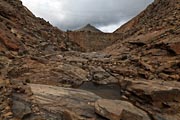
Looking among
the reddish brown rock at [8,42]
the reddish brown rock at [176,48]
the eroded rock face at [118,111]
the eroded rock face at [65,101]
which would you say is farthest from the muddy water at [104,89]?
the reddish brown rock at [8,42]

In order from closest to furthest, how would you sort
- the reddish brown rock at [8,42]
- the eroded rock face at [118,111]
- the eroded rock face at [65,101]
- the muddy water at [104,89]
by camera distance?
the eroded rock face at [118,111] → the eroded rock face at [65,101] → the muddy water at [104,89] → the reddish brown rock at [8,42]

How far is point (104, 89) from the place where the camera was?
495 inches

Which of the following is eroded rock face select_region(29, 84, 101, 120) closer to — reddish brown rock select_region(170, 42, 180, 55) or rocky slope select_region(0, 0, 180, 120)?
rocky slope select_region(0, 0, 180, 120)

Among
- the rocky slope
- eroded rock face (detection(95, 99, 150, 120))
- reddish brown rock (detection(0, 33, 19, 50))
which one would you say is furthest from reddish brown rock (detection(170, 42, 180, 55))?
reddish brown rock (detection(0, 33, 19, 50))

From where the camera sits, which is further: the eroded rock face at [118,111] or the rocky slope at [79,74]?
the rocky slope at [79,74]

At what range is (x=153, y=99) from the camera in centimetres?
1008

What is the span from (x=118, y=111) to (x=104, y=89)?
3.80m

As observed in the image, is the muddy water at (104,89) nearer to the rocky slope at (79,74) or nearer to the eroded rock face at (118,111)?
the rocky slope at (79,74)

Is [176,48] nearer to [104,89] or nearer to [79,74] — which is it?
[104,89]

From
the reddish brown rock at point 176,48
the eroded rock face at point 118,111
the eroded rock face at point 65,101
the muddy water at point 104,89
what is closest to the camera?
the eroded rock face at point 118,111

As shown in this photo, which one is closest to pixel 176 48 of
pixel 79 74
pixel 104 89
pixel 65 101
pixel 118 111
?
pixel 104 89

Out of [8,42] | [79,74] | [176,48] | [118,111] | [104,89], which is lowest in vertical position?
[118,111]

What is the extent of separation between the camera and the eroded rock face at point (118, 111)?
857 cm

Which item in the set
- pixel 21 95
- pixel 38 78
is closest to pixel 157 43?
pixel 38 78
